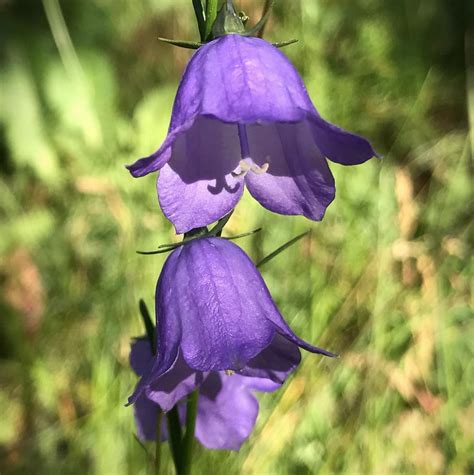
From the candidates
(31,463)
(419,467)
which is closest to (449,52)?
(419,467)

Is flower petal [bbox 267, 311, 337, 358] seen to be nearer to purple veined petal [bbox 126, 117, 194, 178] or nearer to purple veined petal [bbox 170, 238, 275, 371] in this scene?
purple veined petal [bbox 170, 238, 275, 371]

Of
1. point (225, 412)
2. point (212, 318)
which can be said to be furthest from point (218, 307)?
point (225, 412)

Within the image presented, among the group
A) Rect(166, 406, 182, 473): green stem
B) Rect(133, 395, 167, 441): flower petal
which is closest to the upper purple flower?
Rect(166, 406, 182, 473): green stem

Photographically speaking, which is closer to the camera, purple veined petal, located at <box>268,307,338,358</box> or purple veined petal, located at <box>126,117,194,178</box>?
purple veined petal, located at <box>126,117,194,178</box>

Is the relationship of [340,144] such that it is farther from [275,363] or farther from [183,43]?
[275,363]

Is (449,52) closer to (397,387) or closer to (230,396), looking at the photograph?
(397,387)

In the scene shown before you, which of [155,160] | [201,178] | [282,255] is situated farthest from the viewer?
[282,255]

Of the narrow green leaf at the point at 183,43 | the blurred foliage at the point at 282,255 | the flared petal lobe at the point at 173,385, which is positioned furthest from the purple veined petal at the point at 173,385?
the blurred foliage at the point at 282,255
